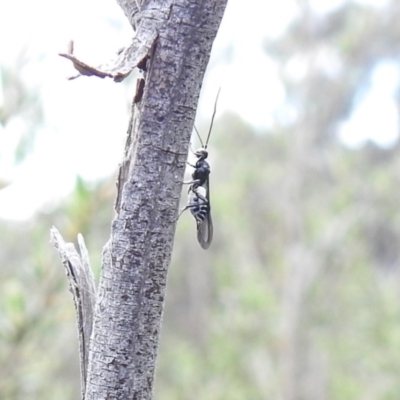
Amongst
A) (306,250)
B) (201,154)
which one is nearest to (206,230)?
(201,154)

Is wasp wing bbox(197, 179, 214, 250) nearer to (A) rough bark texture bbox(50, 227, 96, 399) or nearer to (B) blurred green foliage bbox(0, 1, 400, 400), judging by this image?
(A) rough bark texture bbox(50, 227, 96, 399)

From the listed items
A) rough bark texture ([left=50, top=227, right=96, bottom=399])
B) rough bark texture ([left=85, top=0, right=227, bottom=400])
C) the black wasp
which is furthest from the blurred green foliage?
rough bark texture ([left=85, top=0, right=227, bottom=400])

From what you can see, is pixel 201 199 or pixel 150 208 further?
pixel 201 199

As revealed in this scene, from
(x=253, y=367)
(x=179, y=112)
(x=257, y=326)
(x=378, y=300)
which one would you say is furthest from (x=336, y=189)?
(x=179, y=112)

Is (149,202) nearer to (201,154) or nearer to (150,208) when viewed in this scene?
(150,208)

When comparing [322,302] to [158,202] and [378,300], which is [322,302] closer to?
[378,300]

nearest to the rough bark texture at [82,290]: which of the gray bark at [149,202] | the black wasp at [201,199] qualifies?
the gray bark at [149,202]

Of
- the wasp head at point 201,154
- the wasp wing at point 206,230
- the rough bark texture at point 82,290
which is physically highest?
the wasp head at point 201,154

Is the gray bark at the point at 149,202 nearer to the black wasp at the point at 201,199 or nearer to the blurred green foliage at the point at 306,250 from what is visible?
the black wasp at the point at 201,199

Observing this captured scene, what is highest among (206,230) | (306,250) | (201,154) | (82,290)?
(306,250)
